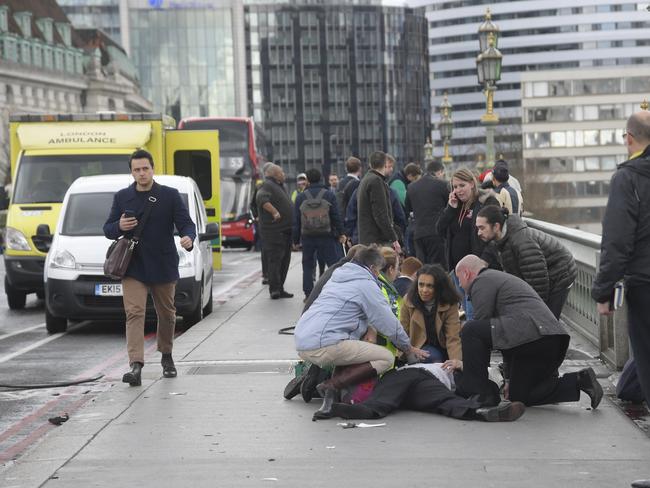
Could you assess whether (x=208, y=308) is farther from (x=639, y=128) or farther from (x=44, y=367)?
(x=639, y=128)

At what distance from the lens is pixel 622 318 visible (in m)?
10.4

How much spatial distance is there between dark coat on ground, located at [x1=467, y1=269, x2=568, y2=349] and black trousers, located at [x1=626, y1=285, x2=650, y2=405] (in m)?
1.83

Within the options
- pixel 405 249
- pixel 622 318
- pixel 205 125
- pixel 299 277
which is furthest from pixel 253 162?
pixel 622 318

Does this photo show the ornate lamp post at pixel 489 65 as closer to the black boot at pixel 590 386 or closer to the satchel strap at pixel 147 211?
the satchel strap at pixel 147 211

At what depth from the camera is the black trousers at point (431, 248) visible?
50.0ft

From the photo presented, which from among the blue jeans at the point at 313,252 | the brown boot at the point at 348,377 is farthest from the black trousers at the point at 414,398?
the blue jeans at the point at 313,252

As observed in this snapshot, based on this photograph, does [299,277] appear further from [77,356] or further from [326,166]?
[326,166]

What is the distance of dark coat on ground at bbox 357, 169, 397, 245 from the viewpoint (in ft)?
50.7

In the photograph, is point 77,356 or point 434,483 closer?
point 434,483

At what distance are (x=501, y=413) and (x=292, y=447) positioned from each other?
1416mm

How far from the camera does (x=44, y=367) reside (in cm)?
1240

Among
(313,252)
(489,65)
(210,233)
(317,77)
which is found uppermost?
(317,77)

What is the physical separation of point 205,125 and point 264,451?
3217 cm

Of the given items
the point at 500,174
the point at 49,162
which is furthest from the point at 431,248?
the point at 49,162
